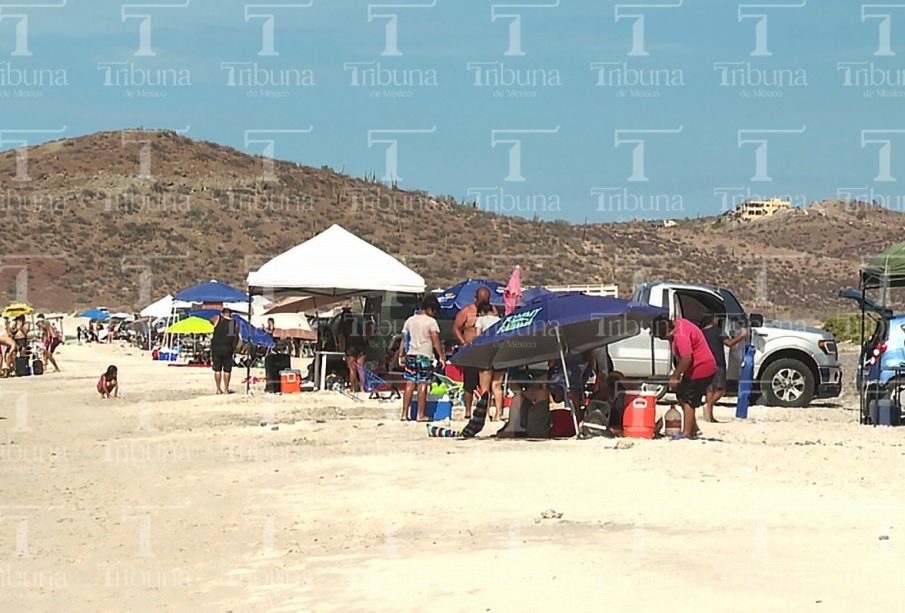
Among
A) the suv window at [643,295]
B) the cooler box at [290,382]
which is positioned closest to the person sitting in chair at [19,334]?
the cooler box at [290,382]

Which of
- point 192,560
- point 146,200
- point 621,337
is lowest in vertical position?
point 192,560

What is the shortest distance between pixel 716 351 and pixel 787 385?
287 centimetres

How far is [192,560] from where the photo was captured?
9344 mm

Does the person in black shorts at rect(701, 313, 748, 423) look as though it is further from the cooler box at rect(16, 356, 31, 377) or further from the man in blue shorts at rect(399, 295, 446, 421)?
the cooler box at rect(16, 356, 31, 377)

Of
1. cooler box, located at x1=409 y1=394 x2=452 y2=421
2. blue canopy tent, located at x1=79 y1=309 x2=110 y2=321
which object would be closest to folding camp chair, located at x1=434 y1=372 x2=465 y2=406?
cooler box, located at x1=409 y1=394 x2=452 y2=421

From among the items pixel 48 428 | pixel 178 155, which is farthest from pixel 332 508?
pixel 178 155

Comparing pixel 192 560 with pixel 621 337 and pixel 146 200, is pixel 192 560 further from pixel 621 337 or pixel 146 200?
pixel 146 200

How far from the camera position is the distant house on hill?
11712cm

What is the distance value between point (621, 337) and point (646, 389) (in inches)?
27.1

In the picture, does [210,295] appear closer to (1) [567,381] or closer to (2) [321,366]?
(2) [321,366]

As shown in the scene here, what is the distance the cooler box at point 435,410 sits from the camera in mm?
17891

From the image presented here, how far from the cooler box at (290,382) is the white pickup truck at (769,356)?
19.8ft

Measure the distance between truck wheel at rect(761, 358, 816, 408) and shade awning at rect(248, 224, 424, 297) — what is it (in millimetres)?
5985

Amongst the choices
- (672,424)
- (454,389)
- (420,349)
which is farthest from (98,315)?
(672,424)
